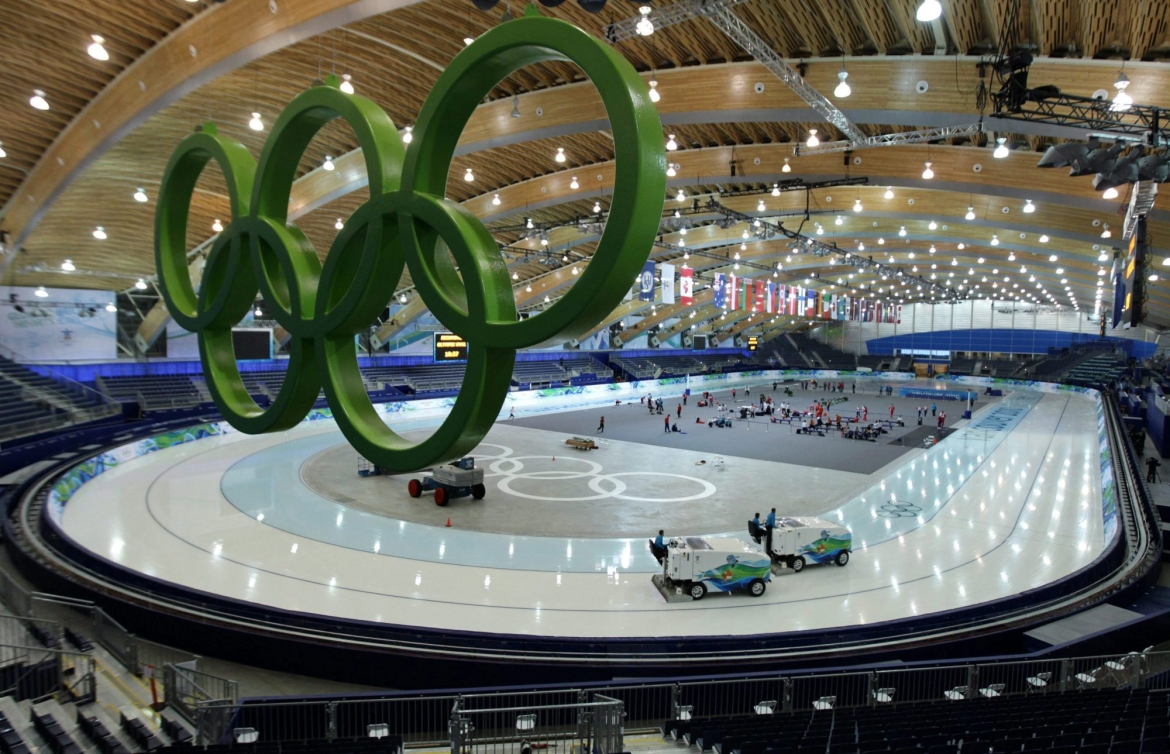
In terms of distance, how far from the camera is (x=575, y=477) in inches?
936

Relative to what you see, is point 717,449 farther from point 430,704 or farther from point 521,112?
point 430,704

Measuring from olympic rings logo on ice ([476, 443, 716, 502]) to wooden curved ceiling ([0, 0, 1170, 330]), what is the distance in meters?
10.9

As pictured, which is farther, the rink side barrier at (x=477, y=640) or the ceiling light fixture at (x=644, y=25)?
the ceiling light fixture at (x=644, y=25)

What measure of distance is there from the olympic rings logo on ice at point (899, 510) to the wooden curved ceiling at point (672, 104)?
411 inches

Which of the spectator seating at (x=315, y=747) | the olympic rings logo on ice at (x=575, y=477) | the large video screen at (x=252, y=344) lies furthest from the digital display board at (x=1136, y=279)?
the large video screen at (x=252, y=344)

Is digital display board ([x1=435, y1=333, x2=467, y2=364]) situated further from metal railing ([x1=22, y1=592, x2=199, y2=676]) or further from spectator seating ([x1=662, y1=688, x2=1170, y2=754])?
spectator seating ([x1=662, y1=688, x2=1170, y2=754])

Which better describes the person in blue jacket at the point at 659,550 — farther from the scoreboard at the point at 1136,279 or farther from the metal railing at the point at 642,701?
the scoreboard at the point at 1136,279

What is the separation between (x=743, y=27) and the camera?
12.9 m

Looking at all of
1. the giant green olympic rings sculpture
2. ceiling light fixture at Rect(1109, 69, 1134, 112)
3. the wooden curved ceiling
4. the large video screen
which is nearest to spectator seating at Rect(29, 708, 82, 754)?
the giant green olympic rings sculpture

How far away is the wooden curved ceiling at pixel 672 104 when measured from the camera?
43.6 ft

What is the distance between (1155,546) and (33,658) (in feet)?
66.8

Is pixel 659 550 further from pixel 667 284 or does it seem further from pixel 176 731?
pixel 667 284

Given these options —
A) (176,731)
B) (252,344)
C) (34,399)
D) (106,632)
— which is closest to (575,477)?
(106,632)

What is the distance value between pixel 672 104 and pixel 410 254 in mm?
12835
